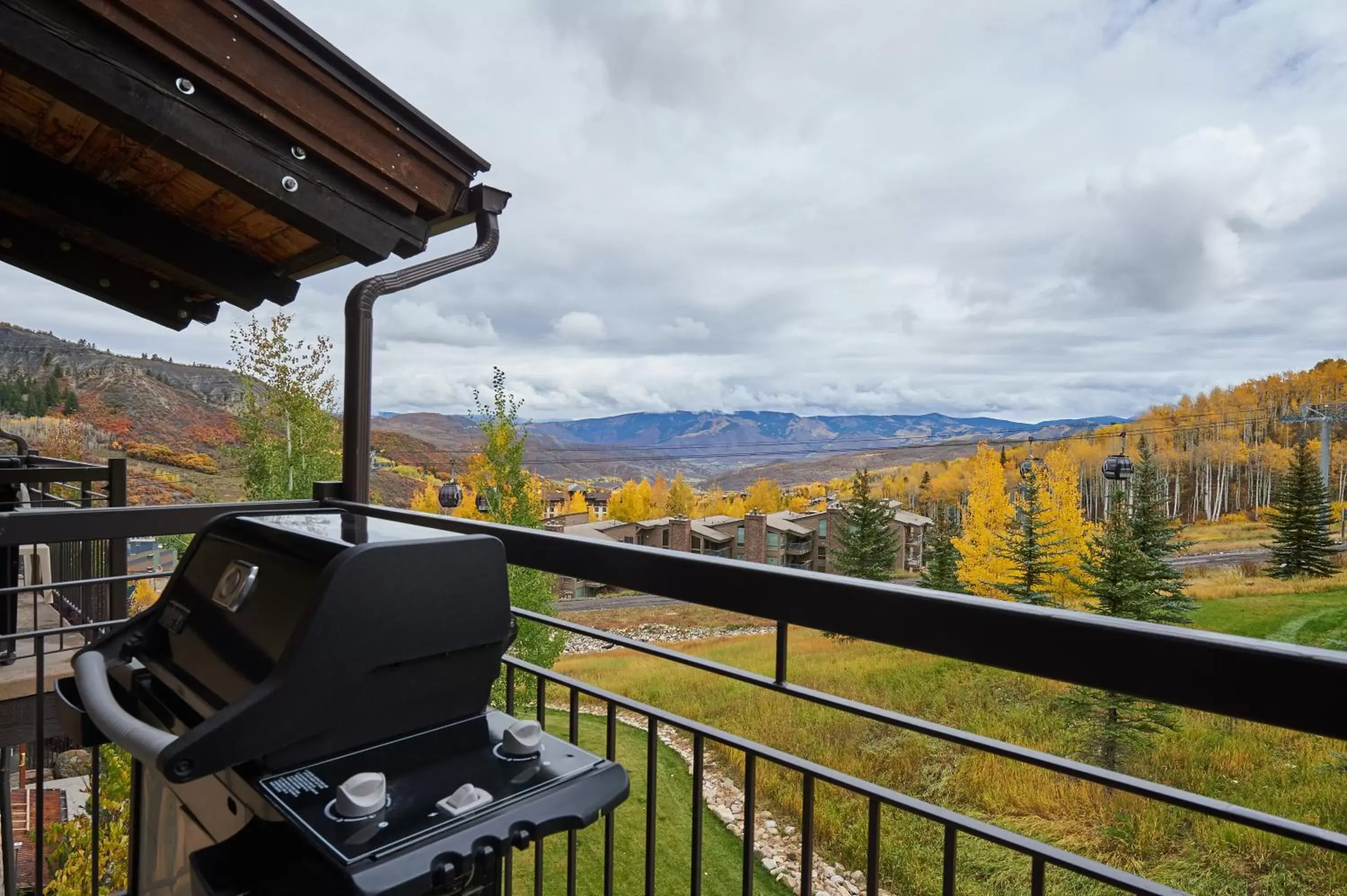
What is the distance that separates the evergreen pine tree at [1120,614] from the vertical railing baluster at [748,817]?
14120mm

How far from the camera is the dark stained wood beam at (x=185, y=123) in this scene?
1485 mm

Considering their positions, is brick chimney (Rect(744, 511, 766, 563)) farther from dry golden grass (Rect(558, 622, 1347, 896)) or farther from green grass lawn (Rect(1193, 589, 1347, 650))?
green grass lawn (Rect(1193, 589, 1347, 650))

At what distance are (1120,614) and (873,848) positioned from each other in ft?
55.0

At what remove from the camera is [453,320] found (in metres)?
46.9

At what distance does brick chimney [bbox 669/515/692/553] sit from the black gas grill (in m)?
23.2

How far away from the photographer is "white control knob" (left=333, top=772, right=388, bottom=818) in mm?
634

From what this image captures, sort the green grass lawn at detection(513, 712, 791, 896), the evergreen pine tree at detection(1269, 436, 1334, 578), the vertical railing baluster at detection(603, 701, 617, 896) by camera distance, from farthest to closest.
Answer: the evergreen pine tree at detection(1269, 436, 1334, 578) < the green grass lawn at detection(513, 712, 791, 896) < the vertical railing baluster at detection(603, 701, 617, 896)

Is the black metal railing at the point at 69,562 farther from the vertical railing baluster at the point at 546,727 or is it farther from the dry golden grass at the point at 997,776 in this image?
the dry golden grass at the point at 997,776

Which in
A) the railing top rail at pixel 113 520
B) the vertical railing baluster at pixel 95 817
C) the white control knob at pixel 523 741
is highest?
the railing top rail at pixel 113 520

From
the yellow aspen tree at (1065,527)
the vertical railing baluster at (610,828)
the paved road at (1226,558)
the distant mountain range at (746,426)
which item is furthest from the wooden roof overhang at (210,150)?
the distant mountain range at (746,426)

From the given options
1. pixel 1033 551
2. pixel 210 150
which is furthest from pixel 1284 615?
pixel 210 150

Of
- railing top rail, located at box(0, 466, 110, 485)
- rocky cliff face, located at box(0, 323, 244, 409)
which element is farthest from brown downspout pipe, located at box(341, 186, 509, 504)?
rocky cliff face, located at box(0, 323, 244, 409)

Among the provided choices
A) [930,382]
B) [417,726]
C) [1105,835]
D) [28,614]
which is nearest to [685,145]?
[1105,835]

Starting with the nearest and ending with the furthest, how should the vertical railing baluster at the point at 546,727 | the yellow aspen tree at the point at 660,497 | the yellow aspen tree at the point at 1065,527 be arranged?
the vertical railing baluster at the point at 546,727, the yellow aspen tree at the point at 1065,527, the yellow aspen tree at the point at 660,497
